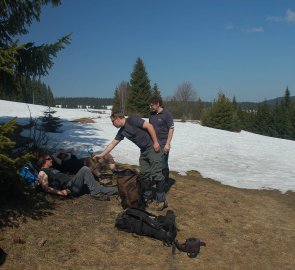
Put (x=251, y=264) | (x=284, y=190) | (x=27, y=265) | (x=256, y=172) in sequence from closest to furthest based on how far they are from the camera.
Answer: (x=27, y=265)
(x=251, y=264)
(x=284, y=190)
(x=256, y=172)

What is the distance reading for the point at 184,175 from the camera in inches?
493

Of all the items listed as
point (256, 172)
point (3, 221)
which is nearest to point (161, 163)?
point (3, 221)

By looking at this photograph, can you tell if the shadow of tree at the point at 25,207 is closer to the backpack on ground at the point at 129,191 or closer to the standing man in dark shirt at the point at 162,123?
the backpack on ground at the point at 129,191

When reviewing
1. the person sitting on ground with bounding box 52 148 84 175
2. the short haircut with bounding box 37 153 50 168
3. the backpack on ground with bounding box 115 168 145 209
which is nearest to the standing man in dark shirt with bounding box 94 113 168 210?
the backpack on ground with bounding box 115 168 145 209

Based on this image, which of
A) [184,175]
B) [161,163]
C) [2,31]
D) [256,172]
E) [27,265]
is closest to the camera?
[27,265]

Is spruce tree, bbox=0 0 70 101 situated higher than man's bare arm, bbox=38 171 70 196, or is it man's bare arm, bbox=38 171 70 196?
spruce tree, bbox=0 0 70 101

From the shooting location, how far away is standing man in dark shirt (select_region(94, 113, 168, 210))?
7.52 meters

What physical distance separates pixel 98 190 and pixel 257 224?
3528 mm

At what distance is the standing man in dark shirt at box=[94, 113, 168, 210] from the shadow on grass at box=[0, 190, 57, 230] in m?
1.38

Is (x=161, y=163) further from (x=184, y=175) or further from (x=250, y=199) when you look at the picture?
(x=184, y=175)

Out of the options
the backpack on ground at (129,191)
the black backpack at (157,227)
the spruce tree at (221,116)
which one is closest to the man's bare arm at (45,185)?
the backpack on ground at (129,191)

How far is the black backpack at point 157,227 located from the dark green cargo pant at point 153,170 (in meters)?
1.06

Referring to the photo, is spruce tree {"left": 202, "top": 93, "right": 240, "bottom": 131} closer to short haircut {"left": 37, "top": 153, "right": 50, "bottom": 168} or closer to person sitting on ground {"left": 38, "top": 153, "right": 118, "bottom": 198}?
person sitting on ground {"left": 38, "top": 153, "right": 118, "bottom": 198}

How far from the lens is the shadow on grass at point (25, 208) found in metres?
6.24
